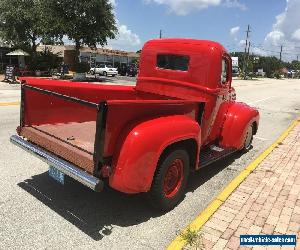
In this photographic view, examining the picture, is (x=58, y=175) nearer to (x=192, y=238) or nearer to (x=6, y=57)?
(x=192, y=238)

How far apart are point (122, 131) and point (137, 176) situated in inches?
22.0

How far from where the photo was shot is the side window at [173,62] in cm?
658

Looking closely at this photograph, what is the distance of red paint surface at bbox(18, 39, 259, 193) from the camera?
429 centimetres

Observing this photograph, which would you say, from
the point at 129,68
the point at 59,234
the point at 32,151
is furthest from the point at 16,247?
the point at 129,68

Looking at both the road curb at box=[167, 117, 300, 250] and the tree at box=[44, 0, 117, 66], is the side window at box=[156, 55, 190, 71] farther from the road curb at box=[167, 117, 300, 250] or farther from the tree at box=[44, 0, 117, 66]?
the tree at box=[44, 0, 117, 66]

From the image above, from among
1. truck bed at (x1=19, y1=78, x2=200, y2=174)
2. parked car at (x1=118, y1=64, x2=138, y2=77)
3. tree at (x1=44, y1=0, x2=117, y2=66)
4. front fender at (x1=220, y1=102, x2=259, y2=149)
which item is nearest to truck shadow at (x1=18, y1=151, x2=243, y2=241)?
truck bed at (x1=19, y1=78, x2=200, y2=174)

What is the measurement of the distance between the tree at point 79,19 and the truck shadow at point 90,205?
85.3 feet

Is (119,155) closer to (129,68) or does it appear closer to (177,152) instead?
(177,152)

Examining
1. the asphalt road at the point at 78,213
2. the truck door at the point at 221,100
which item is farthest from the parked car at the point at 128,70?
the asphalt road at the point at 78,213

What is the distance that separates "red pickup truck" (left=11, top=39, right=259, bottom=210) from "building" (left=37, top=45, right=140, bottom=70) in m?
46.2

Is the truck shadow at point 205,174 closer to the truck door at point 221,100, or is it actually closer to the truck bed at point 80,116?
the truck door at point 221,100

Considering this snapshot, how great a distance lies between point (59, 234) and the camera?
14.4ft

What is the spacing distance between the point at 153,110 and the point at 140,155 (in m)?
0.69

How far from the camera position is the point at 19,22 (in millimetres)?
36375
